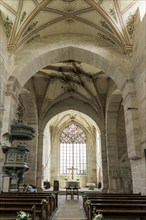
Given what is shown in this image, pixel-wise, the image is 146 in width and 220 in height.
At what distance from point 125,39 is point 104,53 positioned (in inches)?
54.3

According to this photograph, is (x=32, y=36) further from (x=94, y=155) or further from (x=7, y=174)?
(x=94, y=155)

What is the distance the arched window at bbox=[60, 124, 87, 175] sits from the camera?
26797mm

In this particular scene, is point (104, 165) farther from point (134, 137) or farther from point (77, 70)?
point (134, 137)

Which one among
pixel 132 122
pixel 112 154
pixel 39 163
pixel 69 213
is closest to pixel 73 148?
pixel 39 163

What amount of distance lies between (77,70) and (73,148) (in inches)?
559

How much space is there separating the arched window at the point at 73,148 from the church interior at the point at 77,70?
9697 millimetres

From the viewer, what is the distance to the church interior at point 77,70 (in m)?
9.63

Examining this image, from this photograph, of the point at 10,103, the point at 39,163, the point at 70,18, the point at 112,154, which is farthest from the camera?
the point at 39,163

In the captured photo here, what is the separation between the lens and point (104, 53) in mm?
11688

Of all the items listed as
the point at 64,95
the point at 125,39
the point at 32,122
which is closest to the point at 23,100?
the point at 32,122

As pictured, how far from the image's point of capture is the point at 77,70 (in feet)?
52.2

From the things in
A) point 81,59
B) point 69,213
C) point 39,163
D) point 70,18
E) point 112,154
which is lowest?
point 69,213

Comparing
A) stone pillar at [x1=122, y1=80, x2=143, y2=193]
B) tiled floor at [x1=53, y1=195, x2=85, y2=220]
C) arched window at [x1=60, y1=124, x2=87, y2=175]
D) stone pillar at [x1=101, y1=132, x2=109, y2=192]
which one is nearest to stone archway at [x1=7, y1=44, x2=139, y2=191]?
stone pillar at [x1=122, y1=80, x2=143, y2=193]

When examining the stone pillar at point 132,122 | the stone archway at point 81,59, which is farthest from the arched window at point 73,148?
the stone pillar at point 132,122
